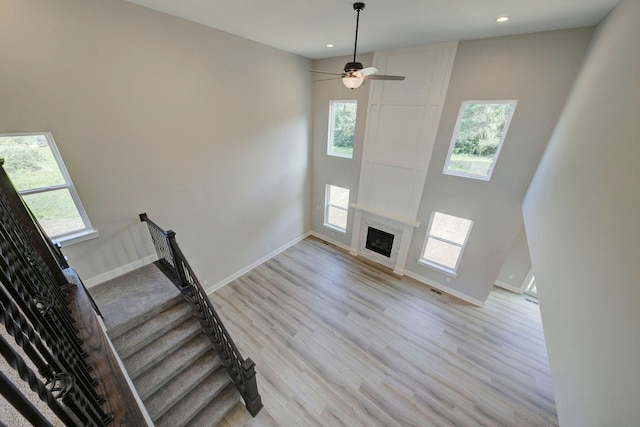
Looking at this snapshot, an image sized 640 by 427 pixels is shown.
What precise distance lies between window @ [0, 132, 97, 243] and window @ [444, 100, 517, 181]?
6.05 metres

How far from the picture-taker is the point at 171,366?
286 centimetres

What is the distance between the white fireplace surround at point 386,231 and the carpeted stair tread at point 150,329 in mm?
4315

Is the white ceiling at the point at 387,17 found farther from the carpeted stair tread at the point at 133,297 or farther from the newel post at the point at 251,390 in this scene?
the newel post at the point at 251,390

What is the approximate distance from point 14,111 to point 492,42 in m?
6.38

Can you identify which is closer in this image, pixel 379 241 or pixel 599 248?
pixel 599 248

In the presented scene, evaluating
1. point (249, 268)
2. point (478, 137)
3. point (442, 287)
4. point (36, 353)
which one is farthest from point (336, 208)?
point (36, 353)

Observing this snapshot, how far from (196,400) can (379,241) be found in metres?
4.72

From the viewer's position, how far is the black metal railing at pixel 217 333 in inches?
108

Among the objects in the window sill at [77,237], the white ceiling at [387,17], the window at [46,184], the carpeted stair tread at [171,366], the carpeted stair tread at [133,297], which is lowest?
the carpeted stair tread at [171,366]

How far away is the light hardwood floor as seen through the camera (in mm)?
3137

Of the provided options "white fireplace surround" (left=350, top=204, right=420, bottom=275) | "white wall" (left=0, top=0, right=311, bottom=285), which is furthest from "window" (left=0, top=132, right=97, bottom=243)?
"white fireplace surround" (left=350, top=204, right=420, bottom=275)

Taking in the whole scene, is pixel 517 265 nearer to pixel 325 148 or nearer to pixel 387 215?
pixel 387 215

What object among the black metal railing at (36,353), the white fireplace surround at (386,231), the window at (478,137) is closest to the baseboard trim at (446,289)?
the white fireplace surround at (386,231)

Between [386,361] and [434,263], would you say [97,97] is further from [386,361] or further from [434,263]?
[434,263]
